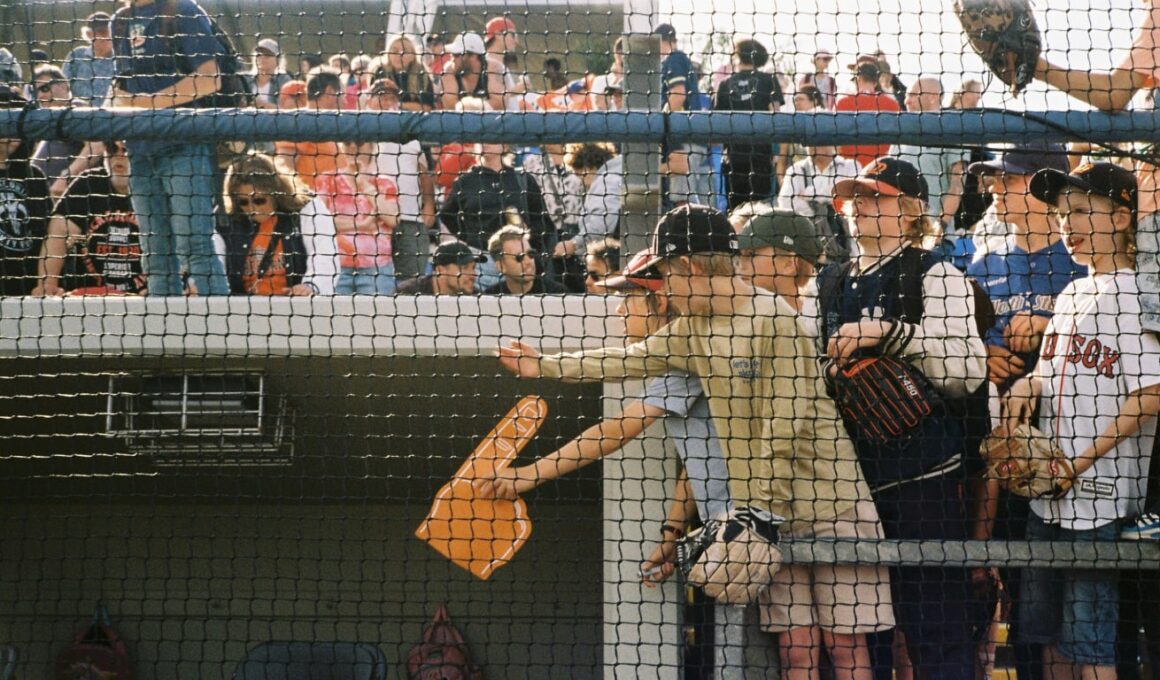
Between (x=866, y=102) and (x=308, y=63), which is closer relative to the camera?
(x=866, y=102)

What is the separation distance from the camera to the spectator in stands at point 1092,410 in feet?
12.8

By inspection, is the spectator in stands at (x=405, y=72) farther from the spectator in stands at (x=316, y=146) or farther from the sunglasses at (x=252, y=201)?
the sunglasses at (x=252, y=201)

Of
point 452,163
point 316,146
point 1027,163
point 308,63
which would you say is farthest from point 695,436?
point 308,63

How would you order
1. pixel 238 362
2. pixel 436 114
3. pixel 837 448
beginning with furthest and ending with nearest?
pixel 238 362, pixel 837 448, pixel 436 114

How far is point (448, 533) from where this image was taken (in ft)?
14.4

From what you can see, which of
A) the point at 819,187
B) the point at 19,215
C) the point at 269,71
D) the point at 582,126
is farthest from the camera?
the point at 269,71

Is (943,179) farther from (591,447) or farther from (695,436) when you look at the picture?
(591,447)

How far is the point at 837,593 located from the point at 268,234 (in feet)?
9.02

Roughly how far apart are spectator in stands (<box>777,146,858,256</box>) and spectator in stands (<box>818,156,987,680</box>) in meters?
1.16

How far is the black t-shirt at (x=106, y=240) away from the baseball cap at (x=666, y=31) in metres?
2.14

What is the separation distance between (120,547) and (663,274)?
373 centimetres

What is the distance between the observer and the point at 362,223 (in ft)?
19.4

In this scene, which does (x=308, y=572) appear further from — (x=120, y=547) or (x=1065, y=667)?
(x=1065, y=667)

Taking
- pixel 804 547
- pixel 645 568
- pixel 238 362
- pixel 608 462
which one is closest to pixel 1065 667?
pixel 804 547
